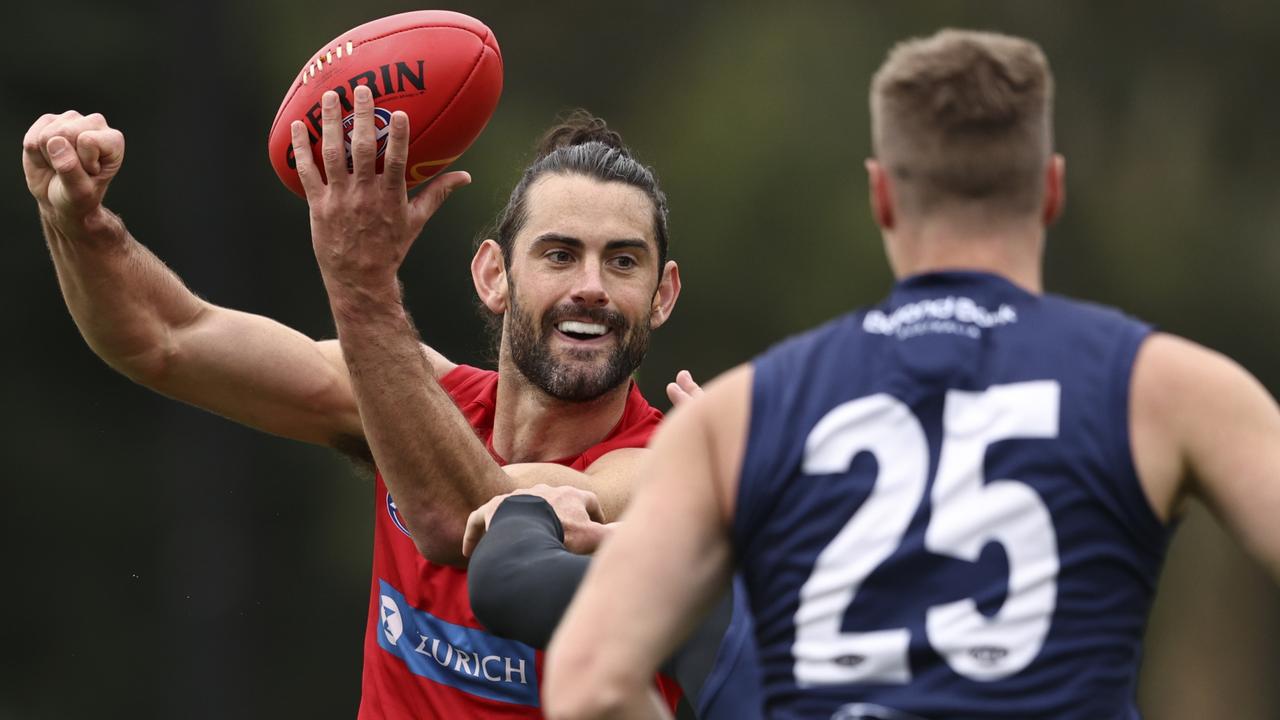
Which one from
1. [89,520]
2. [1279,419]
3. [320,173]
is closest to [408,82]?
[320,173]

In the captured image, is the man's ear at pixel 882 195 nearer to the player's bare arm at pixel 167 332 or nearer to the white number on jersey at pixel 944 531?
the white number on jersey at pixel 944 531

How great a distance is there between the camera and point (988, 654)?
2521 mm

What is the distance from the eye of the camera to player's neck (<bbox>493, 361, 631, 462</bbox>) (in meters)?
4.98

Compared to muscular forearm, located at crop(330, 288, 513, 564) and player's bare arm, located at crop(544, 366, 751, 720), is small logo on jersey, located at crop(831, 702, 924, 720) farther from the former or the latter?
muscular forearm, located at crop(330, 288, 513, 564)

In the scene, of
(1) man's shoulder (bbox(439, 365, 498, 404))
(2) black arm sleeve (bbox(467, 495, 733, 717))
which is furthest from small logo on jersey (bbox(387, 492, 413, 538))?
(2) black arm sleeve (bbox(467, 495, 733, 717))

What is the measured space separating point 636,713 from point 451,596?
6.95 feet

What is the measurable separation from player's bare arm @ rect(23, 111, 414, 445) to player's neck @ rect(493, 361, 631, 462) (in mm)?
404

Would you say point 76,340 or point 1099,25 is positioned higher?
point 1099,25

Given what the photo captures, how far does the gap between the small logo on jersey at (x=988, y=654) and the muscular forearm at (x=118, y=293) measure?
2.81 meters

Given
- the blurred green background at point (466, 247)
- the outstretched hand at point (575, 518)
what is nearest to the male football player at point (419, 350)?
the outstretched hand at point (575, 518)

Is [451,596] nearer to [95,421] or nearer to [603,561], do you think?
[603,561]

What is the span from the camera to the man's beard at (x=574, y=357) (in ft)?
15.9

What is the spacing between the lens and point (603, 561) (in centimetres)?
259

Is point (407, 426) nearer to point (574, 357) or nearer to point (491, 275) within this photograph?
point (574, 357)
